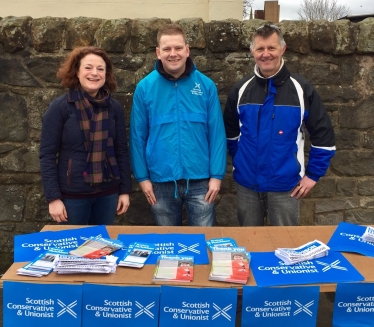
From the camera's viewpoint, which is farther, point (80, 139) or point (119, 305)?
point (80, 139)

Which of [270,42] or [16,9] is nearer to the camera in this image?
[270,42]

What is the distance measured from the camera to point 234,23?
3.19 m

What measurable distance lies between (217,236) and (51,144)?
108 centimetres

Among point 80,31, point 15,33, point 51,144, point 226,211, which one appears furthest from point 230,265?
point 15,33

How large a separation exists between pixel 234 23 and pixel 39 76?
1575mm

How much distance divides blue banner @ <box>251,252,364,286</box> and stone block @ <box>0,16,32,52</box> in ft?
7.97

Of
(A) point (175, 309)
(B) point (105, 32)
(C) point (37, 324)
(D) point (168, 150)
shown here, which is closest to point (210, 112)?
(D) point (168, 150)

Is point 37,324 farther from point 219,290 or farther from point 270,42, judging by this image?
point 270,42

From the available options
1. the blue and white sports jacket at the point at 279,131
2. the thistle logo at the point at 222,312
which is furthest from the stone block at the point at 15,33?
the thistle logo at the point at 222,312

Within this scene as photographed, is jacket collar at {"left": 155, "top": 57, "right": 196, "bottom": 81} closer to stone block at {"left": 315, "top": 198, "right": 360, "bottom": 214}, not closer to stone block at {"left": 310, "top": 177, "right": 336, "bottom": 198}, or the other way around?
stone block at {"left": 310, "top": 177, "right": 336, "bottom": 198}

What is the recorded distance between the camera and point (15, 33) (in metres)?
3.17

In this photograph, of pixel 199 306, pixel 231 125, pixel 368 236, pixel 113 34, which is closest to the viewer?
pixel 199 306

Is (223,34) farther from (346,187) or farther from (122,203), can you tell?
(346,187)

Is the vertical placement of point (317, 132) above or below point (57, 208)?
above
